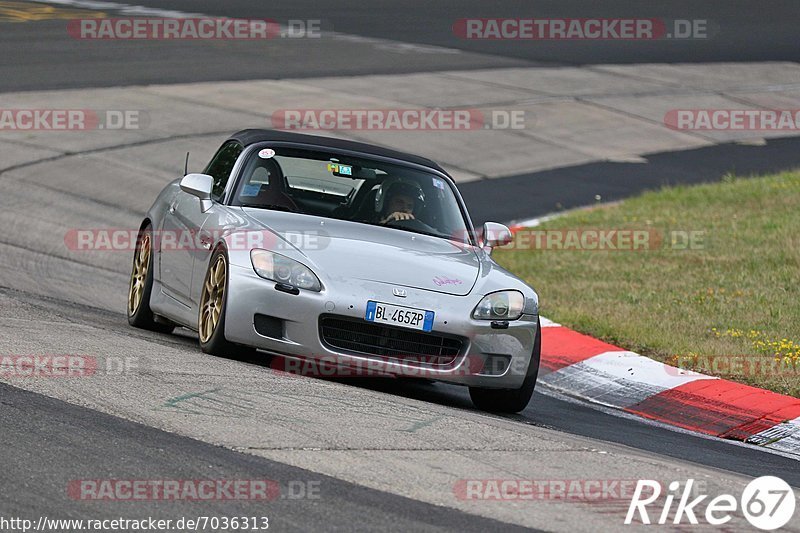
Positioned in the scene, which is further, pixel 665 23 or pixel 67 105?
pixel 665 23

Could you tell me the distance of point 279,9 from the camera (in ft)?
97.1

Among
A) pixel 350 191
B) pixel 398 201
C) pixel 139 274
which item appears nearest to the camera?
pixel 398 201

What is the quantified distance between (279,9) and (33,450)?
24.9 meters

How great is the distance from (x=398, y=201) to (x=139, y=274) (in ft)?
6.72

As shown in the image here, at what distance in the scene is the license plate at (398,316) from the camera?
7.47m

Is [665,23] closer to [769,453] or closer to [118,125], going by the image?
[118,125]

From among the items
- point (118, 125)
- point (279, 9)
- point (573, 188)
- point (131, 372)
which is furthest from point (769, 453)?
point (279, 9)

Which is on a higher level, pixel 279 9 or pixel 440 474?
pixel 279 9
